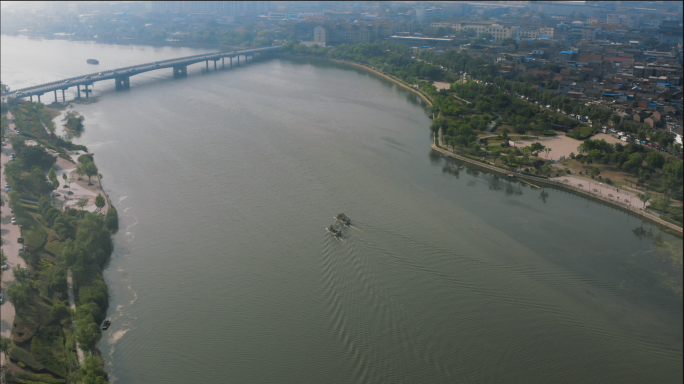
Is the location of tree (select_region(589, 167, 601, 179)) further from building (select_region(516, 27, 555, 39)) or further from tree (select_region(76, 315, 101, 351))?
building (select_region(516, 27, 555, 39))

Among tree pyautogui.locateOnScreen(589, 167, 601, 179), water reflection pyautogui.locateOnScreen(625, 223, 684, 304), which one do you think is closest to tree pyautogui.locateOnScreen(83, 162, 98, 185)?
water reflection pyautogui.locateOnScreen(625, 223, 684, 304)

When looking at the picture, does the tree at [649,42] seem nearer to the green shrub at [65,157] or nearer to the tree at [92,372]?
the green shrub at [65,157]

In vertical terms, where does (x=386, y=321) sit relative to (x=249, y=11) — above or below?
below

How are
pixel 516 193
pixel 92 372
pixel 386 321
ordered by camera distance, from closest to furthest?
1. pixel 92 372
2. pixel 386 321
3. pixel 516 193

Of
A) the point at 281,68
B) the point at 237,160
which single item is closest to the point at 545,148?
the point at 237,160

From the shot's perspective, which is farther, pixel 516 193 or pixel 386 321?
pixel 516 193

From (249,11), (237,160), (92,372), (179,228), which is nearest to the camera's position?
(92,372)

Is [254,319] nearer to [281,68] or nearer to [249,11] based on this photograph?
[281,68]
